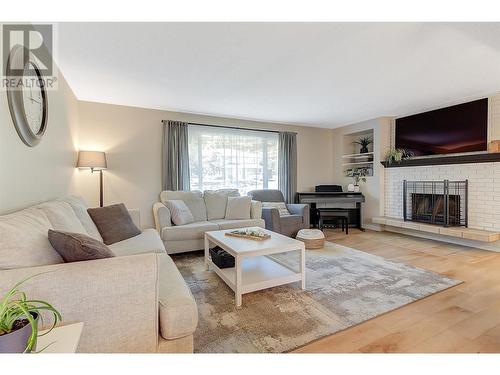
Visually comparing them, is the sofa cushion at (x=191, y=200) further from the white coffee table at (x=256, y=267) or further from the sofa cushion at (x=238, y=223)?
the white coffee table at (x=256, y=267)

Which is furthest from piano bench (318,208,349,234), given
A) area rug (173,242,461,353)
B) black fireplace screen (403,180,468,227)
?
area rug (173,242,461,353)

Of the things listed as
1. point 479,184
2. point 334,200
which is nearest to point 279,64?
point 334,200

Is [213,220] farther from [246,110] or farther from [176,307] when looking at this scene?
[176,307]

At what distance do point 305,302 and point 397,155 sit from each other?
3649mm

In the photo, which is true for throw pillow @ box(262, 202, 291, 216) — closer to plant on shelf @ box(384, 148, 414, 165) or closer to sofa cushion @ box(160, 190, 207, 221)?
sofa cushion @ box(160, 190, 207, 221)

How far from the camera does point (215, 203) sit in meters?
3.95

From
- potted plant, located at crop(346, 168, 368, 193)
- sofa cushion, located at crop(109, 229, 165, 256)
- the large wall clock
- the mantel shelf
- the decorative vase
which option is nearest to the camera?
the decorative vase

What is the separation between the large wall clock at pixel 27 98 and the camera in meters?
1.61

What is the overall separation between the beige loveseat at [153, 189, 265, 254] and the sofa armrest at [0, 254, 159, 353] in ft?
6.71

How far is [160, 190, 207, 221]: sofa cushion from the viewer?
375cm

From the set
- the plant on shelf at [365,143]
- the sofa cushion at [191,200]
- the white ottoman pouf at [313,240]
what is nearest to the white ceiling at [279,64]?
the plant on shelf at [365,143]

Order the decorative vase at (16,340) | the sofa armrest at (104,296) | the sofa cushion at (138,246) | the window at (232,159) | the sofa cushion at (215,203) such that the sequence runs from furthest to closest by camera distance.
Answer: the window at (232,159), the sofa cushion at (215,203), the sofa cushion at (138,246), the sofa armrest at (104,296), the decorative vase at (16,340)

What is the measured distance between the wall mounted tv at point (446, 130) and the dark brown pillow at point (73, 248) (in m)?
4.78

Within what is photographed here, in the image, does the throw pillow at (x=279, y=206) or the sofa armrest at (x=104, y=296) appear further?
the throw pillow at (x=279, y=206)
